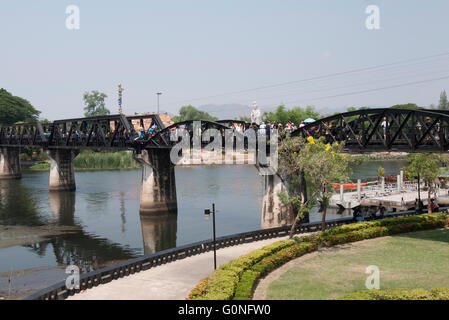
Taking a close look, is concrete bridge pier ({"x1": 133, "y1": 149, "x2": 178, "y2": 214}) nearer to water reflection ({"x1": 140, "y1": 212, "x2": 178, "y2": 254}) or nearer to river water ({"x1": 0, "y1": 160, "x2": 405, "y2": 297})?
water reflection ({"x1": 140, "y1": 212, "x2": 178, "y2": 254})

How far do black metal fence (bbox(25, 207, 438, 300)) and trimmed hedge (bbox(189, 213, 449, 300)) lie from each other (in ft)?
13.5

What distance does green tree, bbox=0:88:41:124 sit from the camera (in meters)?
162

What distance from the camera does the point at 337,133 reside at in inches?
1682

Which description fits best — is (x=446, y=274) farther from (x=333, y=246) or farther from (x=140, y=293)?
(x=140, y=293)

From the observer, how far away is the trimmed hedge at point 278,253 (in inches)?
832

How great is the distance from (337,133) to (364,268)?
1896cm

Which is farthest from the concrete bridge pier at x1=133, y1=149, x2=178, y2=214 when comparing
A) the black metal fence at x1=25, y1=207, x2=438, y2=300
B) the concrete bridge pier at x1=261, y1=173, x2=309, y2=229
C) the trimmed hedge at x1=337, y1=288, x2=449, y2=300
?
the trimmed hedge at x1=337, y1=288, x2=449, y2=300

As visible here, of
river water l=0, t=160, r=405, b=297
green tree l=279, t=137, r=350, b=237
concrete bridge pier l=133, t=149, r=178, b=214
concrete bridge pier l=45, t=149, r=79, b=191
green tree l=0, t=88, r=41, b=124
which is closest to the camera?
green tree l=279, t=137, r=350, b=237

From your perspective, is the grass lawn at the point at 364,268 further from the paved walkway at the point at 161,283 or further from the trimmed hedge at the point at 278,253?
the paved walkway at the point at 161,283

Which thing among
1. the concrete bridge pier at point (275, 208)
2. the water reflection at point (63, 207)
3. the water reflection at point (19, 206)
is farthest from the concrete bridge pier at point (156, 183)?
the concrete bridge pier at point (275, 208)

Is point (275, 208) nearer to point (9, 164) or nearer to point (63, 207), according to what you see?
point (63, 207)

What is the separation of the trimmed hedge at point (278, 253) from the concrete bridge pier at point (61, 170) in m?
66.4

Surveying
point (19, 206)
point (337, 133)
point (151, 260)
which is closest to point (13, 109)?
point (19, 206)

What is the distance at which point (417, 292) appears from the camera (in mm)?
19609
